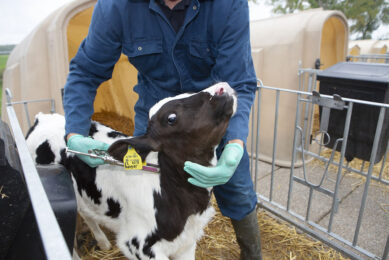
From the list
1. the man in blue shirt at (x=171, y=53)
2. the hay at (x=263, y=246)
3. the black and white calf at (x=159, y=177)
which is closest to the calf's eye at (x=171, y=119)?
the black and white calf at (x=159, y=177)

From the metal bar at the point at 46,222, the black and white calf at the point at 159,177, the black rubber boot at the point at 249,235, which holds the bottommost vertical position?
the black rubber boot at the point at 249,235

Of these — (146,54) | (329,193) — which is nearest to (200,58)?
(146,54)

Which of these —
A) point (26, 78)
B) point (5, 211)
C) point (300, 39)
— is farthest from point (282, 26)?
point (5, 211)

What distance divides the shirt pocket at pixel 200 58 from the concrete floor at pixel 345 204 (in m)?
2.31

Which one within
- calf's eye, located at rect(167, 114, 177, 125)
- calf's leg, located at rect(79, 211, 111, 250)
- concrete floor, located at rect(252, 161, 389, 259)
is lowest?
concrete floor, located at rect(252, 161, 389, 259)

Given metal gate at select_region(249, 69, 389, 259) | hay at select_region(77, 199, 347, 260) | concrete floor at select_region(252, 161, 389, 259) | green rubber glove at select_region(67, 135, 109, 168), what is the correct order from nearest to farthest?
green rubber glove at select_region(67, 135, 109, 168) → metal gate at select_region(249, 69, 389, 259) → hay at select_region(77, 199, 347, 260) → concrete floor at select_region(252, 161, 389, 259)

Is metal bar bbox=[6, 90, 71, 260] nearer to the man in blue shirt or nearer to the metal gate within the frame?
the man in blue shirt

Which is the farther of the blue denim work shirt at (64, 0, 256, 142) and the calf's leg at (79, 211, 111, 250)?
the calf's leg at (79, 211, 111, 250)

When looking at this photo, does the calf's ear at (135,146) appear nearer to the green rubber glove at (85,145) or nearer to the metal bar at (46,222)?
the green rubber glove at (85,145)

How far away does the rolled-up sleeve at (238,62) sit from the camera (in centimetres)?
165

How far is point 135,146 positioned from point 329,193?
2.19 meters

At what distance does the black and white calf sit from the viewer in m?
1.46

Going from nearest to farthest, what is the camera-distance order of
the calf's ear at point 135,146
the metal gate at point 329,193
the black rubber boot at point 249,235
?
the calf's ear at point 135,146
the black rubber boot at point 249,235
the metal gate at point 329,193

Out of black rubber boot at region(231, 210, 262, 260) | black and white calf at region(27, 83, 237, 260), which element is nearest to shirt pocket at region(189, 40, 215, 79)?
black and white calf at region(27, 83, 237, 260)
